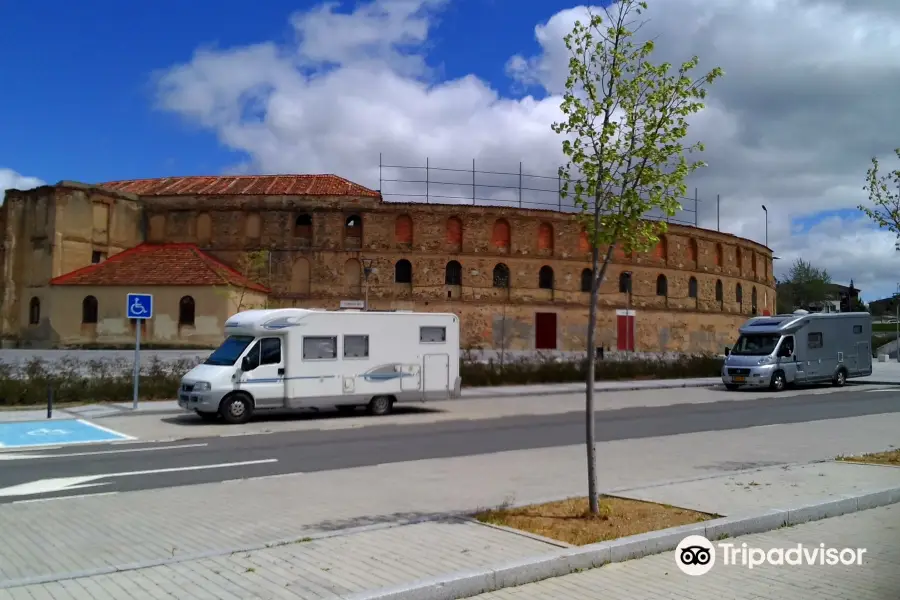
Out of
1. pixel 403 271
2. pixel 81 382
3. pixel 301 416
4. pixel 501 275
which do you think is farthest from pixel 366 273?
pixel 301 416

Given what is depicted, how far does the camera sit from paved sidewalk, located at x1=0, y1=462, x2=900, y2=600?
585cm

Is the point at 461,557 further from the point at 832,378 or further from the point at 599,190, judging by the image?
the point at 832,378

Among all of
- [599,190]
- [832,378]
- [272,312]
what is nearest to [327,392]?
[272,312]

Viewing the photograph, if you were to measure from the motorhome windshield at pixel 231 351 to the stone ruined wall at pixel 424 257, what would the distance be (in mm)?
30804

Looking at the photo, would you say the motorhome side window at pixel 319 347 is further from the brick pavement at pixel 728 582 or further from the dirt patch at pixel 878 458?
the brick pavement at pixel 728 582

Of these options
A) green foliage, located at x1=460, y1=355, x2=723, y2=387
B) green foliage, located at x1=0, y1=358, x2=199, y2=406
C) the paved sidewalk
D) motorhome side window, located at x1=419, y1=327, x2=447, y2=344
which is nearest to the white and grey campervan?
green foliage, located at x1=460, y1=355, x2=723, y2=387

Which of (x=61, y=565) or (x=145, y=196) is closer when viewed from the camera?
(x=61, y=565)

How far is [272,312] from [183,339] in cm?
2742

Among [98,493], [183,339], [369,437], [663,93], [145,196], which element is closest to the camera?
[663,93]

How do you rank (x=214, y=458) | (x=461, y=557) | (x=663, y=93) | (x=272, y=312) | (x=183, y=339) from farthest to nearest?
(x=183, y=339) < (x=272, y=312) < (x=214, y=458) < (x=663, y=93) < (x=461, y=557)

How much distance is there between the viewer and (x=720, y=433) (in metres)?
18.0

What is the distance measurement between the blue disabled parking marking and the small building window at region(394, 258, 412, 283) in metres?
34.5

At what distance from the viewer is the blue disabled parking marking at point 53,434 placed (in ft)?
55.0

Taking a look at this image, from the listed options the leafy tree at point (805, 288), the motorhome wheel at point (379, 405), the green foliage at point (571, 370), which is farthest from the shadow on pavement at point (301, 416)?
the leafy tree at point (805, 288)
